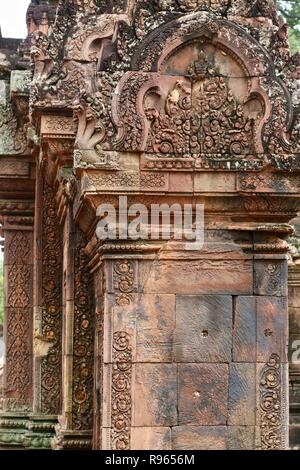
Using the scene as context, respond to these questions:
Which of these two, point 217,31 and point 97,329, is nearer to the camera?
point 217,31

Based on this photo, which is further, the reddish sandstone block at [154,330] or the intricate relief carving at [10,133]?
the intricate relief carving at [10,133]

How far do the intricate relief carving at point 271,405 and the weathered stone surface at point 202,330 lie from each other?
258 mm

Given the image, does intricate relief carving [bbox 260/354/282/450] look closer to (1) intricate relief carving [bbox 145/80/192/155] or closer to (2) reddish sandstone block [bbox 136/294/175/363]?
(2) reddish sandstone block [bbox 136/294/175/363]

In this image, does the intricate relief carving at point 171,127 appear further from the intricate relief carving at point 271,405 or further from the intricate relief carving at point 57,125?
the intricate relief carving at point 57,125

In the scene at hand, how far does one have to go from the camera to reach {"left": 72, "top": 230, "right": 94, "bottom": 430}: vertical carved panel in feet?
27.0

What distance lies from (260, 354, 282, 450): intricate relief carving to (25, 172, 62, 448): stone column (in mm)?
3865

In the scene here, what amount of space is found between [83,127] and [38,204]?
4035mm

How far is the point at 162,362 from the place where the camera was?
681 centimetres

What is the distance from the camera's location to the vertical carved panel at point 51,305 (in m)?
10.5

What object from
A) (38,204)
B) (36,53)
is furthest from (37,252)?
(36,53)

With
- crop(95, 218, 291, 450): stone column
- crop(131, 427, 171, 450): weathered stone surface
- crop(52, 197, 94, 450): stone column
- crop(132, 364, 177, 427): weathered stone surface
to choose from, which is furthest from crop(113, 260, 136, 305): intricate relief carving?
crop(52, 197, 94, 450): stone column

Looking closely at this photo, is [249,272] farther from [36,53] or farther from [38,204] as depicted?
[38,204]

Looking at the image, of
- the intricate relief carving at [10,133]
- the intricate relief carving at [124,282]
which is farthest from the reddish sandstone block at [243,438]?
the intricate relief carving at [10,133]
